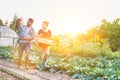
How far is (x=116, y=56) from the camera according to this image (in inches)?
663

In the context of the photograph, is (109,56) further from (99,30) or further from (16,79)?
(99,30)

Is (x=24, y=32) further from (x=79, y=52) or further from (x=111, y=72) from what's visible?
(x=79, y=52)

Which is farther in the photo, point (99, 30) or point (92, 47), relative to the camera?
point (99, 30)

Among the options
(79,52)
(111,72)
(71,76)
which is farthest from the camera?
(79,52)

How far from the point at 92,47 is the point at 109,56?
6.61ft

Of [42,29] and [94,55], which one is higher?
[42,29]

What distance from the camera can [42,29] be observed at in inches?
459

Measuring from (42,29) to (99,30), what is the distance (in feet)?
89.1

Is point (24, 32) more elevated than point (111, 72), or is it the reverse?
point (24, 32)

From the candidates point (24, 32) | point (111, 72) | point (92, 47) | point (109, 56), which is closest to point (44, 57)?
point (24, 32)

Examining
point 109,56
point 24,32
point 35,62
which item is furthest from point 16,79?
point 109,56

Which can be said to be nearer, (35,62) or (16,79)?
(16,79)

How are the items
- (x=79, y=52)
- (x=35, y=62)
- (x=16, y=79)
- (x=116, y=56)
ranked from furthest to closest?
1. (x=79, y=52)
2. (x=116, y=56)
3. (x=35, y=62)
4. (x=16, y=79)

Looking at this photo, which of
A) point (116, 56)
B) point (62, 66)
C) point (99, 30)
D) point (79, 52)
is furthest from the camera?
point (99, 30)
